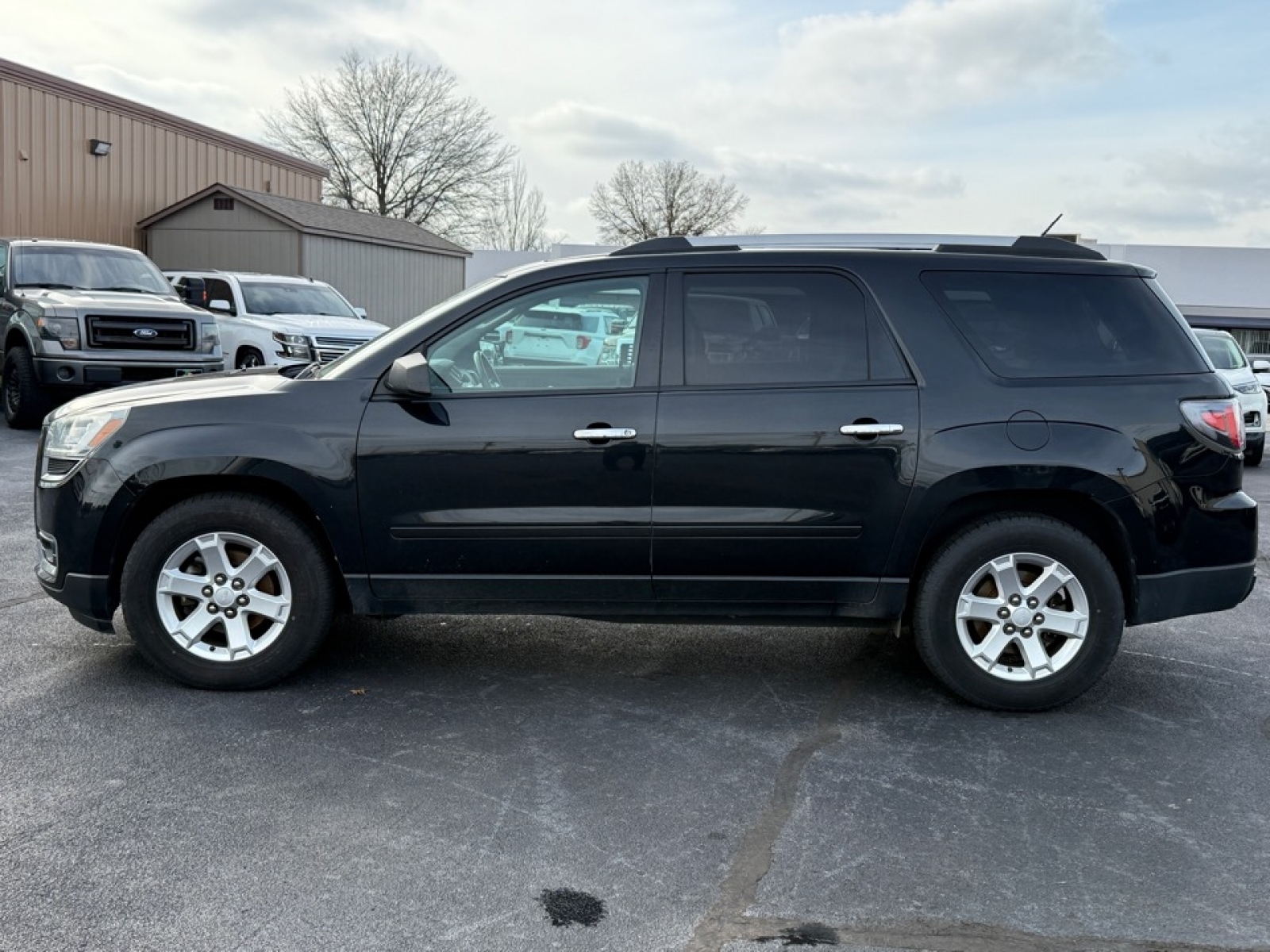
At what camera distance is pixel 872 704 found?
197 inches

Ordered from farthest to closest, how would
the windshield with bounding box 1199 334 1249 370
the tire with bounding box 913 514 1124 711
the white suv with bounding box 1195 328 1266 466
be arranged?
the windshield with bounding box 1199 334 1249 370 < the white suv with bounding box 1195 328 1266 466 < the tire with bounding box 913 514 1124 711

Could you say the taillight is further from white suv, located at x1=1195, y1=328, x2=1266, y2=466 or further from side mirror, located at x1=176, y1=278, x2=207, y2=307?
side mirror, located at x1=176, y1=278, x2=207, y2=307

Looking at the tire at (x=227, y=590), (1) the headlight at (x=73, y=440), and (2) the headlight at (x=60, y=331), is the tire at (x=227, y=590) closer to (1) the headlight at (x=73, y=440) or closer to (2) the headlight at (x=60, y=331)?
(1) the headlight at (x=73, y=440)

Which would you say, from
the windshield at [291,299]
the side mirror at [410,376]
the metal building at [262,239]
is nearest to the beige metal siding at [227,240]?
the metal building at [262,239]

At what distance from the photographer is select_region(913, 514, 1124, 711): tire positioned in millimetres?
4824

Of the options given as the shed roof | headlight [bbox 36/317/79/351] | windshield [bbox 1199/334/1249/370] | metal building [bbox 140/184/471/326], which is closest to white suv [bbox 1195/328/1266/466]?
windshield [bbox 1199/334/1249/370]

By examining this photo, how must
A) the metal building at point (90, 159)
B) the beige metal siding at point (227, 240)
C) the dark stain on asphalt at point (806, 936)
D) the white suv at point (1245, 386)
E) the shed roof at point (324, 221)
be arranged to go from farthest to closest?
the beige metal siding at point (227, 240) < the shed roof at point (324, 221) < the metal building at point (90, 159) < the white suv at point (1245, 386) < the dark stain on asphalt at point (806, 936)

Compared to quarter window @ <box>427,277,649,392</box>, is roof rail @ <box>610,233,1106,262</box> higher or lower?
higher

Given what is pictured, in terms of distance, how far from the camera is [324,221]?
2606 centimetres

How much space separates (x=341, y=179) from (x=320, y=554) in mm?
50742

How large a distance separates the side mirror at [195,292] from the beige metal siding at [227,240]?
8186mm

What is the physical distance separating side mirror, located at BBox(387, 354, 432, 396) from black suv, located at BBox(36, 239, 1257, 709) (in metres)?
0.01

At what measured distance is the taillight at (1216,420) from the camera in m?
4.84

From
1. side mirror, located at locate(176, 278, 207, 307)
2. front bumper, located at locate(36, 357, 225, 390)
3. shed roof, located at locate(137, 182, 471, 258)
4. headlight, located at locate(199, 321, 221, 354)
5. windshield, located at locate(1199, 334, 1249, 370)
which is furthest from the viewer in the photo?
shed roof, located at locate(137, 182, 471, 258)
